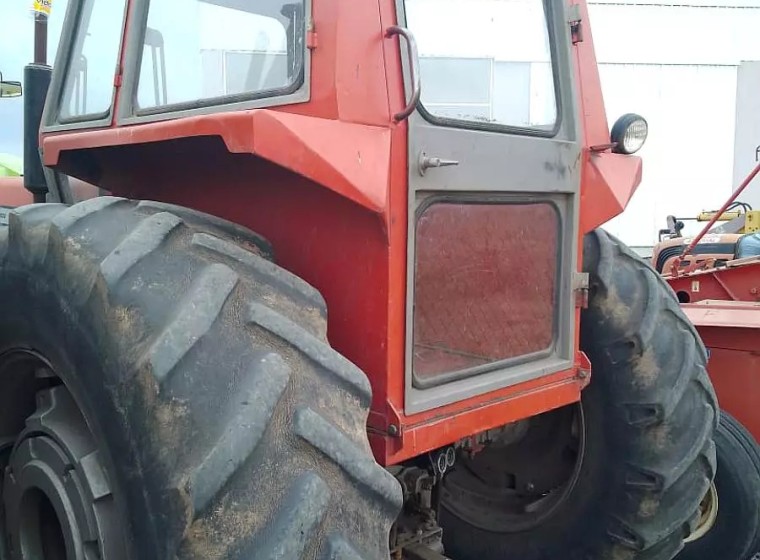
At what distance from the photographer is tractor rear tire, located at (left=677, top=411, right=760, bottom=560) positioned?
10.6 feet

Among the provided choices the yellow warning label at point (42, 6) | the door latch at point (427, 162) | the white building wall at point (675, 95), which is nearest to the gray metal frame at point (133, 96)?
the yellow warning label at point (42, 6)

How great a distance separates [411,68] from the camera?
1.54 metres

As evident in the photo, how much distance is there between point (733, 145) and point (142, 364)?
1662 centimetres

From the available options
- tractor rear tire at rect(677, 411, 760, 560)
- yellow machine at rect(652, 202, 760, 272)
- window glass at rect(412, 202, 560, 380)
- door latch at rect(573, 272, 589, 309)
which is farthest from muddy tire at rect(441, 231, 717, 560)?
yellow machine at rect(652, 202, 760, 272)

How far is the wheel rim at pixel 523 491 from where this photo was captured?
2562 millimetres

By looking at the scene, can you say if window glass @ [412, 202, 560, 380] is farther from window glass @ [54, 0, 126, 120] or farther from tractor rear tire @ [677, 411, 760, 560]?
tractor rear tire @ [677, 411, 760, 560]

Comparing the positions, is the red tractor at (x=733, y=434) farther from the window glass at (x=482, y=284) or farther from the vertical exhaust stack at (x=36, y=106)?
the vertical exhaust stack at (x=36, y=106)

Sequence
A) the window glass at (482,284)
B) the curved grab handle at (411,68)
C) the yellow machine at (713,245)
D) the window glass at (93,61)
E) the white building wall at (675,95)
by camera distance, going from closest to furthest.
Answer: the curved grab handle at (411,68), the window glass at (482,284), the window glass at (93,61), the yellow machine at (713,245), the white building wall at (675,95)

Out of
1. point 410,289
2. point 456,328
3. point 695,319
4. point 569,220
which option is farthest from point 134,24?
point 695,319

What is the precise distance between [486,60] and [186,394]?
1.14 metres

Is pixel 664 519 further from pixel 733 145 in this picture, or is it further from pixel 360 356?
pixel 733 145

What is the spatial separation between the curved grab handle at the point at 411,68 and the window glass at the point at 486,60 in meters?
0.17

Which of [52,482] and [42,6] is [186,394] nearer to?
[52,482]

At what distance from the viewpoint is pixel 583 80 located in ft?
7.14
